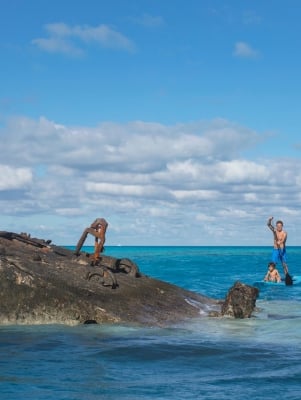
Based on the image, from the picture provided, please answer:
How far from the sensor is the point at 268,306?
20469 mm

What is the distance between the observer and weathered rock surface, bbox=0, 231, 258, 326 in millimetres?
13367

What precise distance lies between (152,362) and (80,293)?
4067 millimetres

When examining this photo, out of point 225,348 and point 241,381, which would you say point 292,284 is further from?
point 241,381

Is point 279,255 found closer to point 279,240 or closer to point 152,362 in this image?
point 279,240

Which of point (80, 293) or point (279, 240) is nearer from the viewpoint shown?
point (80, 293)

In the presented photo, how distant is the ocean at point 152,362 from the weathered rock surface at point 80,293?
495mm

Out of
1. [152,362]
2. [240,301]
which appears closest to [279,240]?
[240,301]

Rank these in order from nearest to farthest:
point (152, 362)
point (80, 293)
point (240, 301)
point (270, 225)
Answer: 1. point (152, 362)
2. point (80, 293)
3. point (240, 301)
4. point (270, 225)

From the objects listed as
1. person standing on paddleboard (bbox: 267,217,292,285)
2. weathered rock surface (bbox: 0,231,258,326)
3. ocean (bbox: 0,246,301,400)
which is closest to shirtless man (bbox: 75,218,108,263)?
weathered rock surface (bbox: 0,231,258,326)

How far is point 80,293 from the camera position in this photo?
45.8ft

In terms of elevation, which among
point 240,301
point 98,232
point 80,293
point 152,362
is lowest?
point 152,362

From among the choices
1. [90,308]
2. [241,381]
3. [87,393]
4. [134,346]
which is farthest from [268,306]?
[87,393]

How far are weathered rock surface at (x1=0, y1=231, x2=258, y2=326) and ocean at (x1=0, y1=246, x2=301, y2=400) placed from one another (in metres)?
0.50

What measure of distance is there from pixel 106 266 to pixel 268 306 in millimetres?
6354
